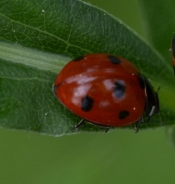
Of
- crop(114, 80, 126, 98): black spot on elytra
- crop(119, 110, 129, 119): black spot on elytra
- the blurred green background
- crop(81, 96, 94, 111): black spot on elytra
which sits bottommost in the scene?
the blurred green background

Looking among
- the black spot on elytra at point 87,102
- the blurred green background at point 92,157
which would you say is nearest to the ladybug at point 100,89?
the black spot on elytra at point 87,102

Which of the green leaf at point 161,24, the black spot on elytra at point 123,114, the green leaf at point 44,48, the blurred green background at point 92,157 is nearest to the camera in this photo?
the green leaf at point 44,48

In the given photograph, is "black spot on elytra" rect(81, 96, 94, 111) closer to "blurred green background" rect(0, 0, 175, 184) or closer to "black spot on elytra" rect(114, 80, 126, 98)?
"black spot on elytra" rect(114, 80, 126, 98)

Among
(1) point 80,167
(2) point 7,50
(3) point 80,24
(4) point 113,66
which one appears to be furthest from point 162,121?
(1) point 80,167

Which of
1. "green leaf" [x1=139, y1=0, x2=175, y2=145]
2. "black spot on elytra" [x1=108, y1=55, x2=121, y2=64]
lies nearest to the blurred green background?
"green leaf" [x1=139, y1=0, x2=175, y2=145]

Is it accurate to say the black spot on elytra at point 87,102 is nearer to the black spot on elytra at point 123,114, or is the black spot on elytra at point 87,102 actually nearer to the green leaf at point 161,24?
the black spot on elytra at point 123,114

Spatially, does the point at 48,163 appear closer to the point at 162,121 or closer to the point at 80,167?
the point at 80,167
